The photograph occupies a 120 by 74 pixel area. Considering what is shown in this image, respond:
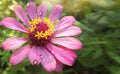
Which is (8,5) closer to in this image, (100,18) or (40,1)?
(40,1)

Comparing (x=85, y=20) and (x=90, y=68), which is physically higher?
(x=85, y=20)

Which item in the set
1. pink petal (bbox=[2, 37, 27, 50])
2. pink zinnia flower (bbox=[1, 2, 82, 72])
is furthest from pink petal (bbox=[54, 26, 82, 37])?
pink petal (bbox=[2, 37, 27, 50])

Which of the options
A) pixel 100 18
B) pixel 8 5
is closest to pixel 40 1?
pixel 8 5

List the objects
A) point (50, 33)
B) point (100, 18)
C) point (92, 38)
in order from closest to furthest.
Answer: point (50, 33) < point (92, 38) < point (100, 18)

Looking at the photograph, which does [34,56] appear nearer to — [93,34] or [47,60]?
[47,60]

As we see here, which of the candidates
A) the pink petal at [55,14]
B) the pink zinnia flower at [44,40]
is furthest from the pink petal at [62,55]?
the pink petal at [55,14]

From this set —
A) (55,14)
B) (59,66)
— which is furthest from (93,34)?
(59,66)

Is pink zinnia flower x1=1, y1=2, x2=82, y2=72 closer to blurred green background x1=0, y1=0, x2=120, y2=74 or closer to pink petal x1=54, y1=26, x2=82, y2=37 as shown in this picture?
pink petal x1=54, y1=26, x2=82, y2=37
